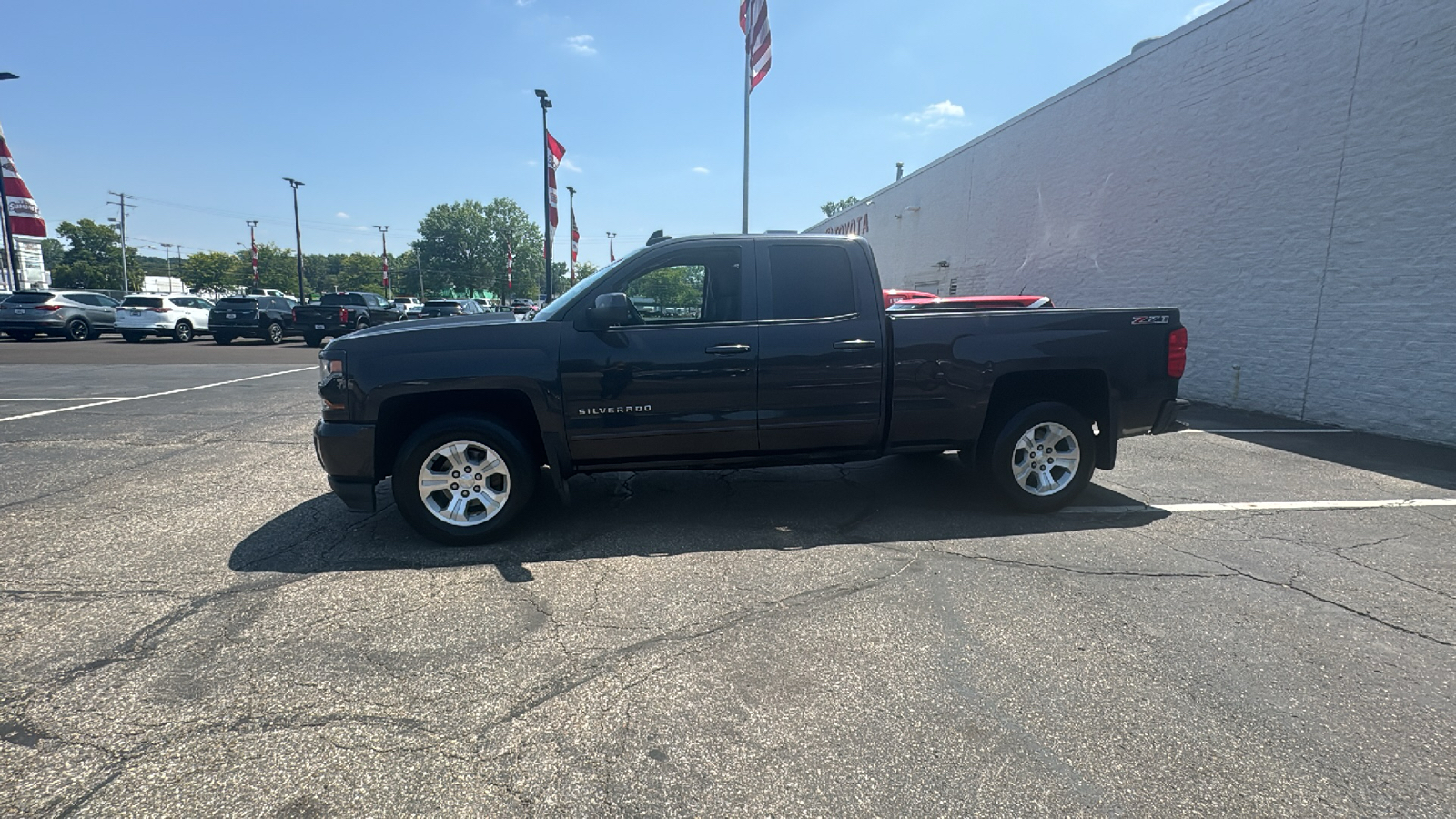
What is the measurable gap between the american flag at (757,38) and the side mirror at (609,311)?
15.7 meters

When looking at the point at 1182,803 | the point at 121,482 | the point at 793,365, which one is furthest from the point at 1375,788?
the point at 121,482

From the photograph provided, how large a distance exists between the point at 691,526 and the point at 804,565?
37.4 inches

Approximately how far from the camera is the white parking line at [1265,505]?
5000 millimetres

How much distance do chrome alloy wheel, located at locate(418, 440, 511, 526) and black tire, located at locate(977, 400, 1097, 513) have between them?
3363 millimetres

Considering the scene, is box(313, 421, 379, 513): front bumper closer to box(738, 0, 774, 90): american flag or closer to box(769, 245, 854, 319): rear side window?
box(769, 245, 854, 319): rear side window

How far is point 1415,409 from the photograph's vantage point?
24.7 ft

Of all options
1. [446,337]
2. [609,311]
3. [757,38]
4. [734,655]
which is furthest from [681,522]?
[757,38]

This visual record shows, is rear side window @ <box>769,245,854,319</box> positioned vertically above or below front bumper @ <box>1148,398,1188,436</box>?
above

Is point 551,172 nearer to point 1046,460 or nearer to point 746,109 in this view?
point 746,109

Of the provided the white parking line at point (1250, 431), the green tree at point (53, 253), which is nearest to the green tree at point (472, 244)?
the green tree at point (53, 253)

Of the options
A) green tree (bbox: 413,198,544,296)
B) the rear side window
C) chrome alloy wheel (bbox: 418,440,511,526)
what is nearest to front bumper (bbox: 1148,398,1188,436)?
the rear side window

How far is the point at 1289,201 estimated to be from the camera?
8750mm

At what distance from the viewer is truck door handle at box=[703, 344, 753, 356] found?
432 cm

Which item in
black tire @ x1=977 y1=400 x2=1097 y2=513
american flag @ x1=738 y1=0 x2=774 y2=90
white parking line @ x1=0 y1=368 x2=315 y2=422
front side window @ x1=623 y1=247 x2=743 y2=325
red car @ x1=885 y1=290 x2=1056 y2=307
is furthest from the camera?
american flag @ x1=738 y1=0 x2=774 y2=90
